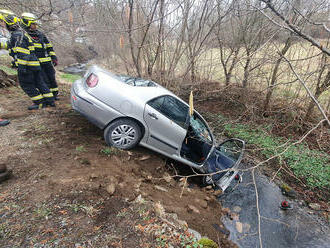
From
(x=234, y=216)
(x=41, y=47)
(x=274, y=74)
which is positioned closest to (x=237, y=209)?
(x=234, y=216)

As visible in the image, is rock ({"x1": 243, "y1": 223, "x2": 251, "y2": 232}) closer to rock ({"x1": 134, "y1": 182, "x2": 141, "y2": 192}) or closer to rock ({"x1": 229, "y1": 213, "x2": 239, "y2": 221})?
rock ({"x1": 229, "y1": 213, "x2": 239, "y2": 221})

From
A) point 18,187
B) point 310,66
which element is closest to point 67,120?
point 18,187

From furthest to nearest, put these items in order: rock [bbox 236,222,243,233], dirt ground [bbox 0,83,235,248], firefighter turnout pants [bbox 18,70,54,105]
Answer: firefighter turnout pants [bbox 18,70,54,105], rock [bbox 236,222,243,233], dirt ground [bbox 0,83,235,248]

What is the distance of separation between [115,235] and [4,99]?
5588 mm

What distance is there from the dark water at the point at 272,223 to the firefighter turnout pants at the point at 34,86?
5053mm

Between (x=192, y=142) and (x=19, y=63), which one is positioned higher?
(x=19, y=63)

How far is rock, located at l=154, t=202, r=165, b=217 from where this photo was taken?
2.53 meters

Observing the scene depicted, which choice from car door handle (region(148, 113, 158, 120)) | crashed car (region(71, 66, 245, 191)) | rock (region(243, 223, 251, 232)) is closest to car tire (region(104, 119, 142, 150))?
crashed car (region(71, 66, 245, 191))

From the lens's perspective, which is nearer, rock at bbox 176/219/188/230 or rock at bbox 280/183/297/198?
rock at bbox 176/219/188/230

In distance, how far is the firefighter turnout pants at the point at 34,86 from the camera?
4277mm

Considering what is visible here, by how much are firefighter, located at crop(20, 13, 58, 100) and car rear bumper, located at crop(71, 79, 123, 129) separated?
214 centimetres

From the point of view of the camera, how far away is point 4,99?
5297mm

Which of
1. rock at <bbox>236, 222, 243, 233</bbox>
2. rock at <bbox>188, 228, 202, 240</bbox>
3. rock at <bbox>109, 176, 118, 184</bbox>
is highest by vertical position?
rock at <bbox>109, 176, 118, 184</bbox>

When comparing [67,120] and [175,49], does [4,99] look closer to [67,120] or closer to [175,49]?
[67,120]
